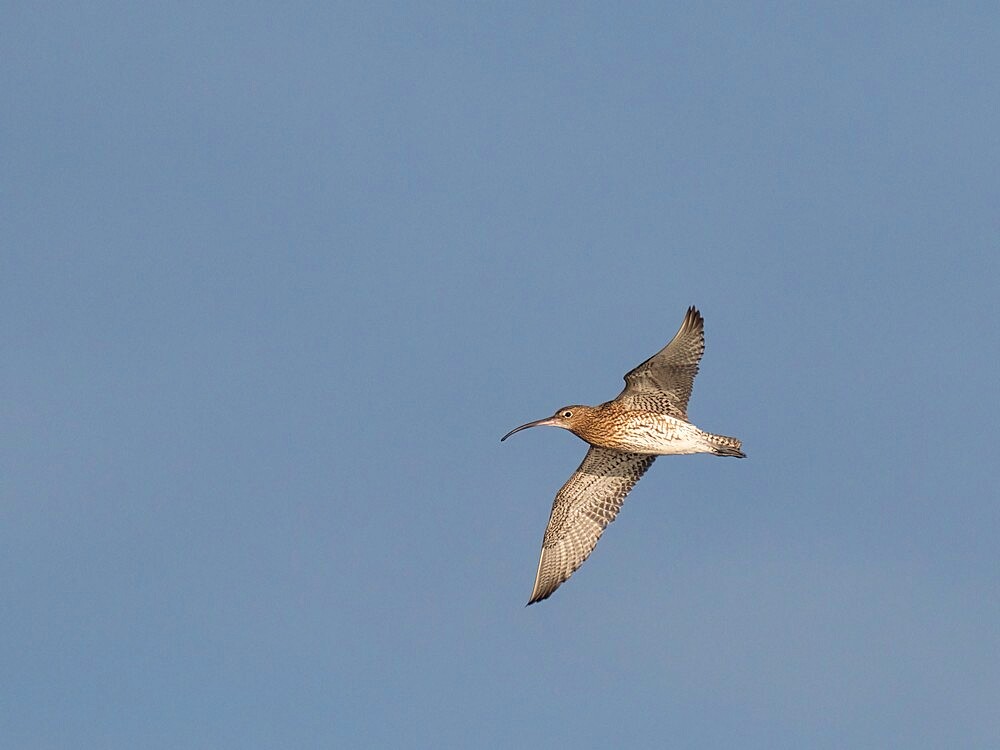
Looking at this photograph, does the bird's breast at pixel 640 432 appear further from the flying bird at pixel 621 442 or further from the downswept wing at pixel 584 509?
the downswept wing at pixel 584 509

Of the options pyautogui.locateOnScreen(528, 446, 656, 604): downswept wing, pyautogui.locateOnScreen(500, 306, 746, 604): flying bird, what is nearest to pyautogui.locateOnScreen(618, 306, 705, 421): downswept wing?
pyautogui.locateOnScreen(500, 306, 746, 604): flying bird

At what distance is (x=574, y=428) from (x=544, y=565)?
2469 millimetres

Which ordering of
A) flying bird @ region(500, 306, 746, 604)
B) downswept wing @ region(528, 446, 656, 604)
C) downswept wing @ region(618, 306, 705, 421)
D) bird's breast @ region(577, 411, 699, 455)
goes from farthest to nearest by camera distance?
downswept wing @ region(528, 446, 656, 604)
bird's breast @ region(577, 411, 699, 455)
flying bird @ region(500, 306, 746, 604)
downswept wing @ region(618, 306, 705, 421)

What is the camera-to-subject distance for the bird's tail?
27656mm

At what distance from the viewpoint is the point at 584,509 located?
29.6 meters

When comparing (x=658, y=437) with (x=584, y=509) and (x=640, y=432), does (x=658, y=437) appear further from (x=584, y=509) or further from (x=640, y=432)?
(x=584, y=509)

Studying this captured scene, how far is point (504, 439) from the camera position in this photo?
29.7 metres

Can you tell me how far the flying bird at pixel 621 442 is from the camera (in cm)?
2756

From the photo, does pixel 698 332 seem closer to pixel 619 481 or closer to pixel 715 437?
pixel 715 437

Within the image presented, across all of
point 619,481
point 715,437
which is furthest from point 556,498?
point 715,437

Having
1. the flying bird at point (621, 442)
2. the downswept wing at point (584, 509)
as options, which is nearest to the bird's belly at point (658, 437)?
the flying bird at point (621, 442)

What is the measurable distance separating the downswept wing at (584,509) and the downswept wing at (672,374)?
163 centimetres

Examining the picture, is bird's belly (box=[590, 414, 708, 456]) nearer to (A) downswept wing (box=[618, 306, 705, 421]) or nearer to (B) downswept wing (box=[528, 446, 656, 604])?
(A) downswept wing (box=[618, 306, 705, 421])

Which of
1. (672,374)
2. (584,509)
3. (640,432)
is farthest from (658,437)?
(584,509)
